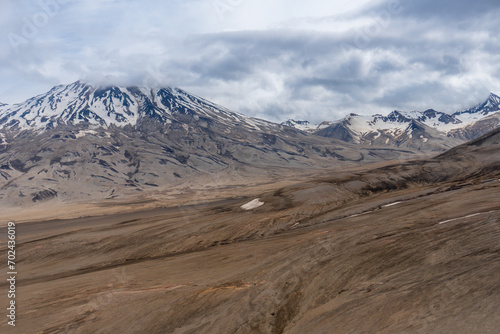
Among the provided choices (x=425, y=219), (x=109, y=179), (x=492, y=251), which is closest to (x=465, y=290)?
(x=492, y=251)

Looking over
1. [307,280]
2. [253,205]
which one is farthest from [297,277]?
[253,205]

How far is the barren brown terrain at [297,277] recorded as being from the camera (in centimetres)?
1587

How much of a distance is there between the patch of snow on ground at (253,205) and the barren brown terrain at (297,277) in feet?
36.0

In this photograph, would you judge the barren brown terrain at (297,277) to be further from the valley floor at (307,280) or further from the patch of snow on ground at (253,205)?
the patch of snow on ground at (253,205)

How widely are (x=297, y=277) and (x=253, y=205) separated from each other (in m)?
32.0

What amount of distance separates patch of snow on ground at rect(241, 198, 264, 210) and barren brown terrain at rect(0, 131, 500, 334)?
11.0m

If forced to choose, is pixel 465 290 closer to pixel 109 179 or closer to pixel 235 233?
pixel 235 233

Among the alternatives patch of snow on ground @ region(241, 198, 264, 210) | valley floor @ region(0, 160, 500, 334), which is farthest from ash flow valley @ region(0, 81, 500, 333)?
patch of snow on ground @ region(241, 198, 264, 210)

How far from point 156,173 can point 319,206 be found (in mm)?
161002

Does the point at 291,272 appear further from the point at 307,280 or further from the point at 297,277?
the point at 307,280

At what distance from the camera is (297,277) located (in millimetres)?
22266

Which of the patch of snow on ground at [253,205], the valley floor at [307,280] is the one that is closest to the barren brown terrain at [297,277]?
the valley floor at [307,280]

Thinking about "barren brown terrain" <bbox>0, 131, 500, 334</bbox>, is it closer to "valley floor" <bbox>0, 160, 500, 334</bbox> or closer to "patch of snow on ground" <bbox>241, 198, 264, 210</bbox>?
"valley floor" <bbox>0, 160, 500, 334</bbox>

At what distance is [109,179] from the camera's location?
612 ft
